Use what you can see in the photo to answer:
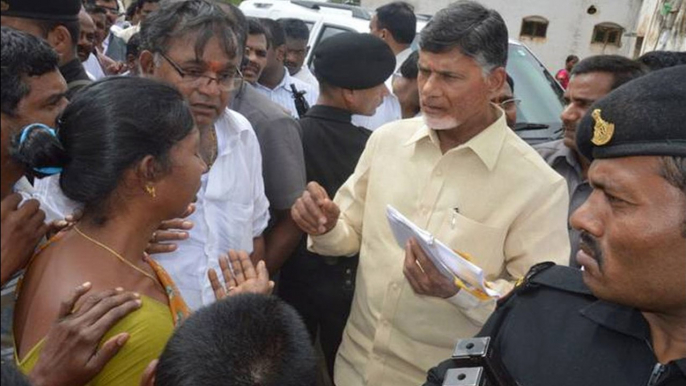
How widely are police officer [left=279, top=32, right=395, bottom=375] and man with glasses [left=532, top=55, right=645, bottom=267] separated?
992 millimetres

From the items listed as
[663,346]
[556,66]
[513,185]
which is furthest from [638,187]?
[556,66]

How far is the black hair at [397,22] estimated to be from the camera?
18.6ft

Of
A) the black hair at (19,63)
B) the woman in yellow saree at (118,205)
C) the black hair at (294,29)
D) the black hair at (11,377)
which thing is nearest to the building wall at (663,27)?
the black hair at (294,29)

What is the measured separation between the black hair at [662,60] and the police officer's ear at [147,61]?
2.81 m

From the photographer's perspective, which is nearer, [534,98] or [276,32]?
[534,98]

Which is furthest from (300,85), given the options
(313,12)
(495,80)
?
(495,80)

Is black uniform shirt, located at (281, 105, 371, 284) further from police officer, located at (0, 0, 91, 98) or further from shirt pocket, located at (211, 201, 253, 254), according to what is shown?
police officer, located at (0, 0, 91, 98)

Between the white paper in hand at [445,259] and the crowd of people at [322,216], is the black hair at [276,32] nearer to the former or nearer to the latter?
the crowd of people at [322,216]

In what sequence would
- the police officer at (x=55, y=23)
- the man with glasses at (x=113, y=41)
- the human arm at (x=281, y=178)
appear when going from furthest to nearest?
the man with glasses at (x=113, y=41), the human arm at (x=281, y=178), the police officer at (x=55, y=23)

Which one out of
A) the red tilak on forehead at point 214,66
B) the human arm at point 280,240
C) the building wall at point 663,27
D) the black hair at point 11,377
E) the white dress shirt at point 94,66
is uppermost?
the black hair at point 11,377

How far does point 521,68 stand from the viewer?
6105 millimetres

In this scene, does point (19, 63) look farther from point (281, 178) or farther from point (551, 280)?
point (281, 178)

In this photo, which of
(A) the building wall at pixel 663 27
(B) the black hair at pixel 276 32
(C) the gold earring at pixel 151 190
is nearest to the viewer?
(C) the gold earring at pixel 151 190

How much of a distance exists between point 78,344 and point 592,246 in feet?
4.04
